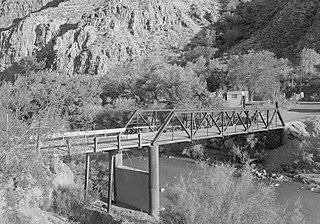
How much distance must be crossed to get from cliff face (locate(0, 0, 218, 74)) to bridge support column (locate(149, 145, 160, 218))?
7147 cm

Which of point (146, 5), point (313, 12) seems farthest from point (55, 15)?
point (313, 12)

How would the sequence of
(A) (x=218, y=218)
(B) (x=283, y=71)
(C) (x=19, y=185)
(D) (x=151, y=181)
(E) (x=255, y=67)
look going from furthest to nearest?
(B) (x=283, y=71) < (E) (x=255, y=67) < (D) (x=151, y=181) < (A) (x=218, y=218) < (C) (x=19, y=185)

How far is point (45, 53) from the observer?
4139 inches

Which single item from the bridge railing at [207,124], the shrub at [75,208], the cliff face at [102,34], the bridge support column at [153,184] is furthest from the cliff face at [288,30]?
the shrub at [75,208]

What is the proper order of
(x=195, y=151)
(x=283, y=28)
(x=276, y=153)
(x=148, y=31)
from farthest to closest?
(x=148, y=31) → (x=283, y=28) → (x=195, y=151) → (x=276, y=153)

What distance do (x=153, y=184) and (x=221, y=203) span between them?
369 inches

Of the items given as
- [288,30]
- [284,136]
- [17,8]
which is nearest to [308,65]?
[288,30]

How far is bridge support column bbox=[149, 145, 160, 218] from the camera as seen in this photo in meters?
19.7

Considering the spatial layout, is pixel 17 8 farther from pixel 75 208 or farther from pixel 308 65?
pixel 75 208

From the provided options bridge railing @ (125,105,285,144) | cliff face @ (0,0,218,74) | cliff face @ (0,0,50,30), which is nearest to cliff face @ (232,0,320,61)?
cliff face @ (0,0,218,74)

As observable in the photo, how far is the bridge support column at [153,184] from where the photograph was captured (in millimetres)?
19734

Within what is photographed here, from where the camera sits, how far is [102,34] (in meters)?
101

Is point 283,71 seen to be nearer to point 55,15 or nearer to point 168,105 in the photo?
point 168,105

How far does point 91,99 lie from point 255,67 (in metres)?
23.1
